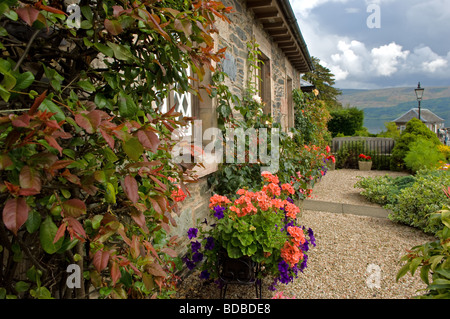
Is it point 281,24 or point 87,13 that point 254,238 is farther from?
point 281,24

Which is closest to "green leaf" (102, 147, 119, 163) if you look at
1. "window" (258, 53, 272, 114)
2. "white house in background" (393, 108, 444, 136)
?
"window" (258, 53, 272, 114)

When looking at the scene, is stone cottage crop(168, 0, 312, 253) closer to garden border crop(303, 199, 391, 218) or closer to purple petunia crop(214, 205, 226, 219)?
purple petunia crop(214, 205, 226, 219)

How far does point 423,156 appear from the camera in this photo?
9281 mm

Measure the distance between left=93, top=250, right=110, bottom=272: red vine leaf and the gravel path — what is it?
1.76m

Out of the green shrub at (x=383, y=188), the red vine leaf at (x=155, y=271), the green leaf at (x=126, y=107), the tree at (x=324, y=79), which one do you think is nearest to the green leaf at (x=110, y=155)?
the green leaf at (x=126, y=107)

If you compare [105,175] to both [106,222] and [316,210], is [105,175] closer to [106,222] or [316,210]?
[106,222]

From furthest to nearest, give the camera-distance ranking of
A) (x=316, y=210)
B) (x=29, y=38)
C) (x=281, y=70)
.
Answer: (x=281, y=70) → (x=316, y=210) → (x=29, y=38)

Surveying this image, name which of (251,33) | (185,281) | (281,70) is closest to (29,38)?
(185,281)

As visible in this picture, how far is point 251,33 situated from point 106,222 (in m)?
4.25

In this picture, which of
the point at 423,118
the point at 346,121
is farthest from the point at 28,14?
the point at 423,118

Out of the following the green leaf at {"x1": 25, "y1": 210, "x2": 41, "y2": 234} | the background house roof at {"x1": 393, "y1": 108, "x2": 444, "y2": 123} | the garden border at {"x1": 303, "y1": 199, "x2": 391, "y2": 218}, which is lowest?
the garden border at {"x1": 303, "y1": 199, "x2": 391, "y2": 218}

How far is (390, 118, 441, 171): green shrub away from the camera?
10.9 meters

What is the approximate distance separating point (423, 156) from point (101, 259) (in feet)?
34.2
